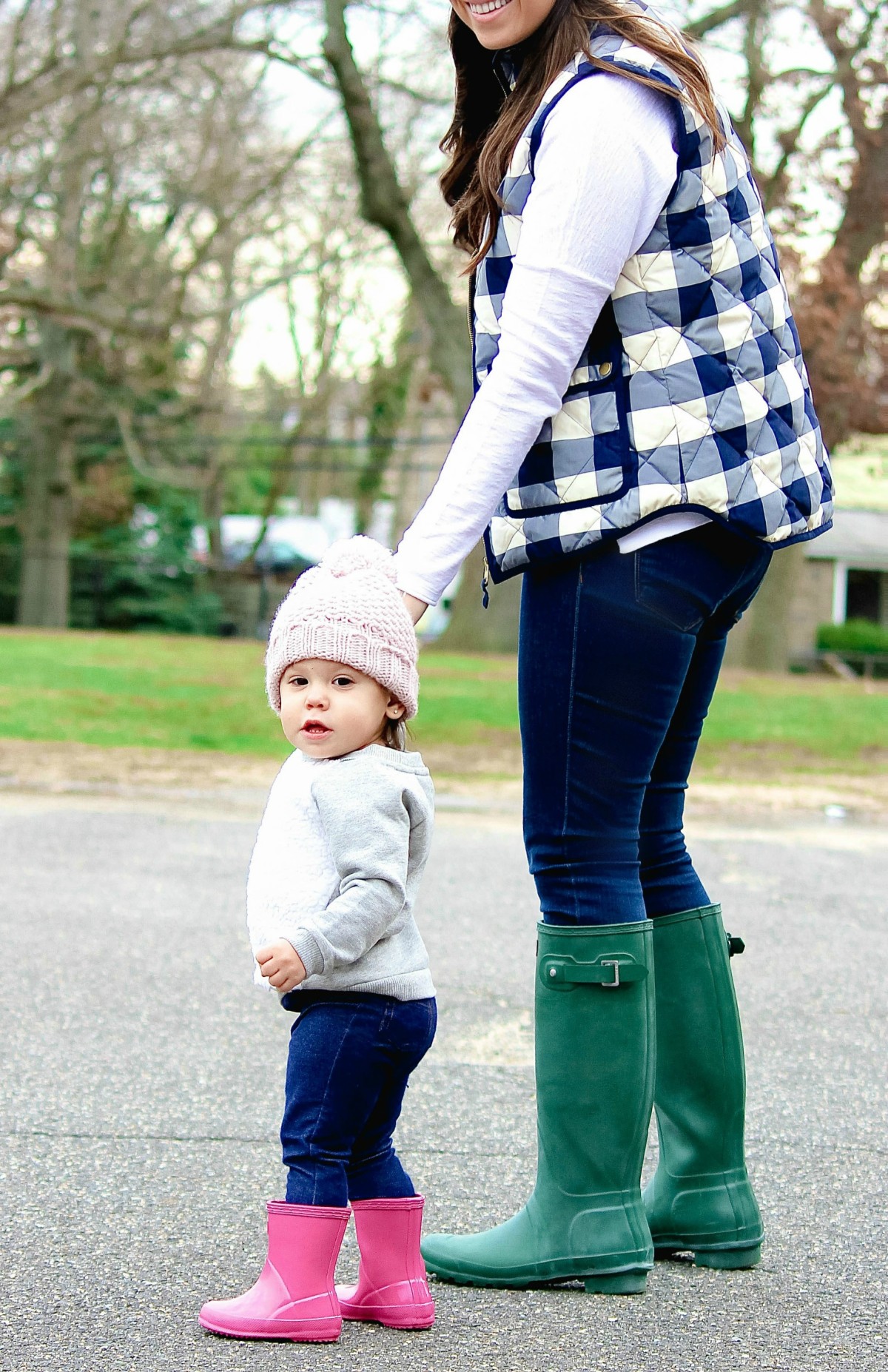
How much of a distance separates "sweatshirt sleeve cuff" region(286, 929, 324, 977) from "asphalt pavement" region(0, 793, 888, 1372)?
1.61 ft

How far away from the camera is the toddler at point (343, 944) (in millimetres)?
2045

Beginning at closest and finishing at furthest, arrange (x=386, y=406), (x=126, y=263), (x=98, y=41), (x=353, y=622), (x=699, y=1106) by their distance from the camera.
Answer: (x=353, y=622), (x=699, y=1106), (x=98, y=41), (x=126, y=263), (x=386, y=406)

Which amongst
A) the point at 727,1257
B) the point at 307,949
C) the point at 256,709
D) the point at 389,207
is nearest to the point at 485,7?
the point at 307,949

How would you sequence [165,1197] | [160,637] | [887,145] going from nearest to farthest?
[165,1197]
[887,145]
[160,637]

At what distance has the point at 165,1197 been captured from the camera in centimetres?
259

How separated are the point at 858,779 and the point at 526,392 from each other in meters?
7.69

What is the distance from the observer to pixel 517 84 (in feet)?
7.16

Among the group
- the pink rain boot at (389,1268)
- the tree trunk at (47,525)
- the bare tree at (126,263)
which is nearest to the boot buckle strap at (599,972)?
the pink rain boot at (389,1268)

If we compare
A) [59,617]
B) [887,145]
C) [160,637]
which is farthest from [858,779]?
[59,617]

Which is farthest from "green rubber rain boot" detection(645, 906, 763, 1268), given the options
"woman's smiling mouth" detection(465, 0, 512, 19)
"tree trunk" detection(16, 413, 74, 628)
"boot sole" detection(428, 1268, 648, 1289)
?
"tree trunk" detection(16, 413, 74, 628)

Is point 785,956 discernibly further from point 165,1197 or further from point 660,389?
point 660,389

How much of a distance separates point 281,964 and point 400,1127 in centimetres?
118

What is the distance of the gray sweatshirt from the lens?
2.04 m

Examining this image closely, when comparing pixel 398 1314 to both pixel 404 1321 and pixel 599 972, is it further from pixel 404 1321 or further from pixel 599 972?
pixel 599 972
